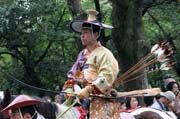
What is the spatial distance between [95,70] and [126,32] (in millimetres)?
6498

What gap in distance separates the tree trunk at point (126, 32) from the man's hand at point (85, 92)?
662cm


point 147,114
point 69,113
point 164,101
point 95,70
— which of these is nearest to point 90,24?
point 95,70

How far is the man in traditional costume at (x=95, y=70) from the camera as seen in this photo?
18.7 ft

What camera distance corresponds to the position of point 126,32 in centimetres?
1230

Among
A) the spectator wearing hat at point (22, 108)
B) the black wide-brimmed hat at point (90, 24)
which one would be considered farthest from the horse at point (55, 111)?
the spectator wearing hat at point (22, 108)

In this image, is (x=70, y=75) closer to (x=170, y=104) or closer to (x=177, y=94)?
(x=170, y=104)

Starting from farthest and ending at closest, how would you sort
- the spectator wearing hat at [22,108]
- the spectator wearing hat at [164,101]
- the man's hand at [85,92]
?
1. the spectator wearing hat at [164,101]
2. the man's hand at [85,92]
3. the spectator wearing hat at [22,108]

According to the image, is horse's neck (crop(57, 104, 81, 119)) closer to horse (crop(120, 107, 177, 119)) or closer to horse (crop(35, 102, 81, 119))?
horse (crop(35, 102, 81, 119))

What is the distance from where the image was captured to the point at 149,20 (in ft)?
62.2

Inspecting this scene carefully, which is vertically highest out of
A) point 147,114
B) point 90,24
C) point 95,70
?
point 90,24

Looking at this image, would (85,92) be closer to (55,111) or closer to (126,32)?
(55,111)

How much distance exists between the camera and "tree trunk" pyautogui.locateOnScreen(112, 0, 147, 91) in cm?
1224

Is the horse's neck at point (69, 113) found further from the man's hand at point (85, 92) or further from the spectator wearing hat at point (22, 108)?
the spectator wearing hat at point (22, 108)

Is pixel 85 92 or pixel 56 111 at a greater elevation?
pixel 85 92
